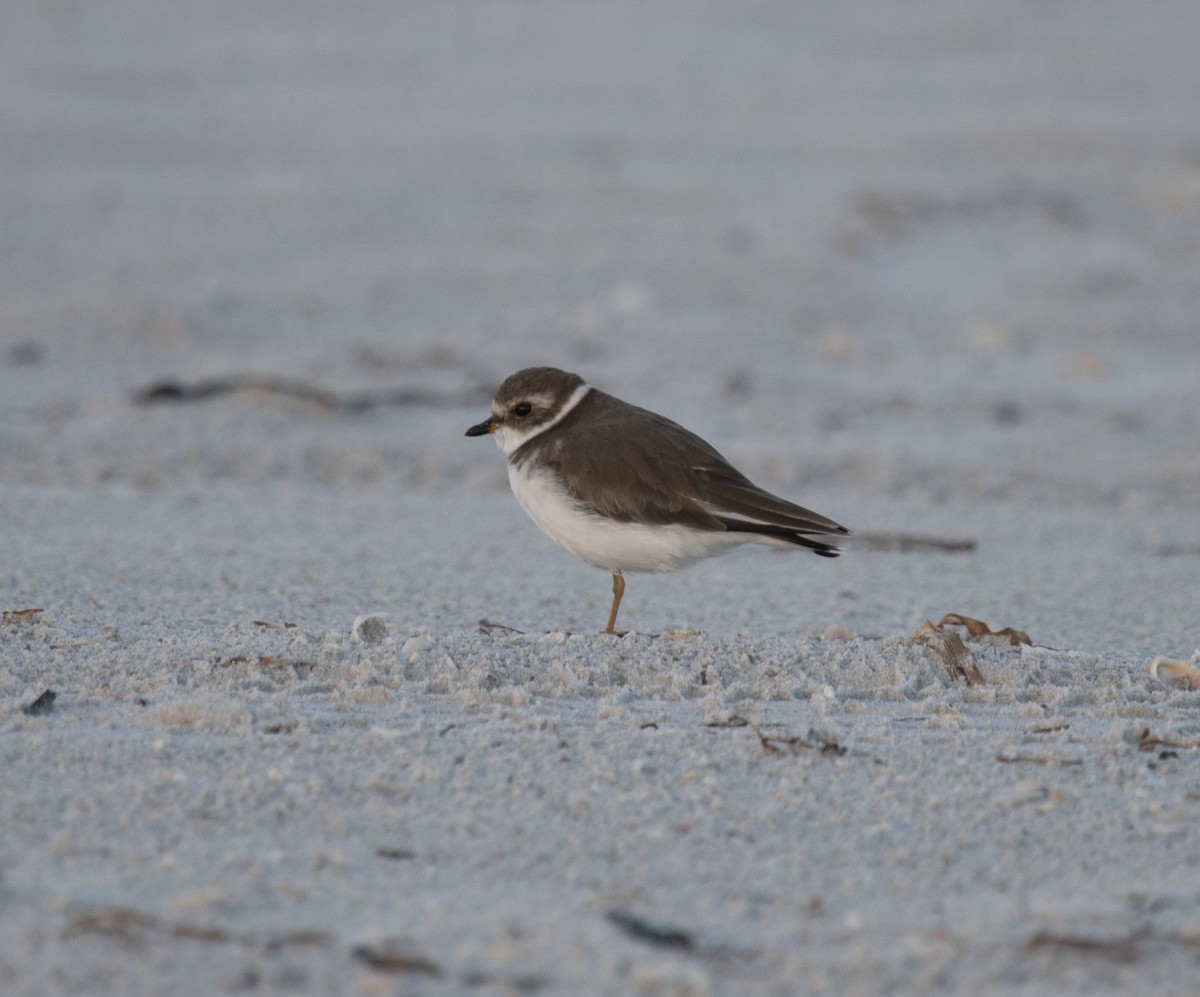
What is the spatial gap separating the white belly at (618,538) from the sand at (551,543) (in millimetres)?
226

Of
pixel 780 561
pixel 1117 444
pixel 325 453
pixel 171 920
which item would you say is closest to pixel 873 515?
pixel 780 561

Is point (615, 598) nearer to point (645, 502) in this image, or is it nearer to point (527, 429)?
point (645, 502)

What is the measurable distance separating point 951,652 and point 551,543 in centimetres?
231

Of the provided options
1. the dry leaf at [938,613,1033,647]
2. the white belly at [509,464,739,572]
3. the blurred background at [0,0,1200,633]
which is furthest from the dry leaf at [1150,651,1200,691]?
the blurred background at [0,0,1200,633]

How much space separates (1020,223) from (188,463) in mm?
6825

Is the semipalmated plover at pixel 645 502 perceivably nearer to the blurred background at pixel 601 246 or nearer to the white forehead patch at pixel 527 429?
the white forehead patch at pixel 527 429

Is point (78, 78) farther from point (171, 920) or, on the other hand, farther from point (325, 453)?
point (171, 920)

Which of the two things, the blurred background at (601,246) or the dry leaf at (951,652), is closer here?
the dry leaf at (951,652)

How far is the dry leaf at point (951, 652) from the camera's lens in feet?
12.9

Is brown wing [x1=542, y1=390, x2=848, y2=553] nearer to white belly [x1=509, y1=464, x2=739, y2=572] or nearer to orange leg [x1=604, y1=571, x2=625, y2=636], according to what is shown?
white belly [x1=509, y1=464, x2=739, y2=572]

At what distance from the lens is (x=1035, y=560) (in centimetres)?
576

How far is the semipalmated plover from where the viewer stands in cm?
466

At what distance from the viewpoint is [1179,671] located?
12.9 ft

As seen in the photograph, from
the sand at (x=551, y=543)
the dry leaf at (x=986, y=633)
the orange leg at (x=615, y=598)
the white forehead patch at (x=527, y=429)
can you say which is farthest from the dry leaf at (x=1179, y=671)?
the white forehead patch at (x=527, y=429)
